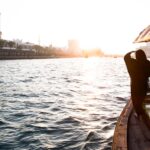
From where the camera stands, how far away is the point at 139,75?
7391 millimetres

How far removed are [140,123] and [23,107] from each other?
10.1 meters

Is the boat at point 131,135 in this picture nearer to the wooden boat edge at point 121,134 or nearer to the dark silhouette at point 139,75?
the wooden boat edge at point 121,134

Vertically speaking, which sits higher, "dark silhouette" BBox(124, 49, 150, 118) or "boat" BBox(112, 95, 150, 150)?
"dark silhouette" BBox(124, 49, 150, 118)

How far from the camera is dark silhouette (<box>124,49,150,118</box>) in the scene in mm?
7238

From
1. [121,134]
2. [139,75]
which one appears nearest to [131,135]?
[121,134]

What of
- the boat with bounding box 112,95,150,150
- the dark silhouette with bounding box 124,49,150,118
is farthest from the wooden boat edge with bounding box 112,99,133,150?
the dark silhouette with bounding box 124,49,150,118

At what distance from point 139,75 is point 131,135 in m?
1.47

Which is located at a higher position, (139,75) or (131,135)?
(139,75)

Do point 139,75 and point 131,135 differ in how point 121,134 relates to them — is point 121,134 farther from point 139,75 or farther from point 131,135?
point 139,75

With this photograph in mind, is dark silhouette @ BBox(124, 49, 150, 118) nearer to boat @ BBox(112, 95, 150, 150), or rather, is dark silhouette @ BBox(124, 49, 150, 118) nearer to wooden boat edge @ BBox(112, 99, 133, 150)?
boat @ BBox(112, 95, 150, 150)

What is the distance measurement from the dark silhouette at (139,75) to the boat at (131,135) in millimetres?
391

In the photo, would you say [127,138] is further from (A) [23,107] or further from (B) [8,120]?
(A) [23,107]

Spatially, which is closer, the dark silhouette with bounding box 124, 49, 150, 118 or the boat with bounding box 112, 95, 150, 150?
the boat with bounding box 112, 95, 150, 150

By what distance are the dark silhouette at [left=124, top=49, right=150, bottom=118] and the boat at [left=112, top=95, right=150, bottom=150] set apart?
391 mm
